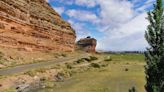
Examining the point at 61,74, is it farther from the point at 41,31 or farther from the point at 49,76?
the point at 41,31

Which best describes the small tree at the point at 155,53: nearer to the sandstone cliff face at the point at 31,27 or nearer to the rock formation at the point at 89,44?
the sandstone cliff face at the point at 31,27

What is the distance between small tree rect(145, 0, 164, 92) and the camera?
2206 centimetres

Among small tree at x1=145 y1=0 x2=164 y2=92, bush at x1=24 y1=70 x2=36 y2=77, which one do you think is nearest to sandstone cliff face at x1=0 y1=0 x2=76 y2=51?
bush at x1=24 y1=70 x2=36 y2=77

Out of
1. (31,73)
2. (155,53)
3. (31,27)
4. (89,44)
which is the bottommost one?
(31,73)

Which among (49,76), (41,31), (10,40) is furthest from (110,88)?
(41,31)

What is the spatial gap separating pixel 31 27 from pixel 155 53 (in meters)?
54.4

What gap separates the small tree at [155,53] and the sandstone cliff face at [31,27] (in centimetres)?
4143

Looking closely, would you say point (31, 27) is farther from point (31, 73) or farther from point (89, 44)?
point (89, 44)

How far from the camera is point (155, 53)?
22.5 meters

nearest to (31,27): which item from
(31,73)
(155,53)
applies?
(31,73)

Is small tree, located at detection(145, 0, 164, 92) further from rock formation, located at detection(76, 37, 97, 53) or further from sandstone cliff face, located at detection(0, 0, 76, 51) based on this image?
rock formation, located at detection(76, 37, 97, 53)

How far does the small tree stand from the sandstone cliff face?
41.4 m

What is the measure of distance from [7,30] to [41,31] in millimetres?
19361

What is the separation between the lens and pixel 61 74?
54.4 metres
